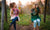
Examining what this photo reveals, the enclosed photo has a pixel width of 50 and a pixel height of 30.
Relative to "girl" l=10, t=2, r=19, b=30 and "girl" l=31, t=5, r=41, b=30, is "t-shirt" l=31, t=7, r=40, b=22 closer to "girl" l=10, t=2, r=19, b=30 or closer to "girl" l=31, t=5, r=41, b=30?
"girl" l=31, t=5, r=41, b=30

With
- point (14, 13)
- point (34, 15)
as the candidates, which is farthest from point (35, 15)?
point (14, 13)

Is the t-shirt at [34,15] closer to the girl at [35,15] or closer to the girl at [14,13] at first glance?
the girl at [35,15]

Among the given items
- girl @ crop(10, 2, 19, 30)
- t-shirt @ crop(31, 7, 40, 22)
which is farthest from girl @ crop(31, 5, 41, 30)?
girl @ crop(10, 2, 19, 30)

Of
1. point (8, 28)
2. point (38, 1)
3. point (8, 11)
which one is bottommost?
point (8, 28)

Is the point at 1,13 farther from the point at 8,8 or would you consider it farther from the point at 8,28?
the point at 8,28

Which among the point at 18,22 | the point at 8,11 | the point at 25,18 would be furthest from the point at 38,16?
the point at 8,11

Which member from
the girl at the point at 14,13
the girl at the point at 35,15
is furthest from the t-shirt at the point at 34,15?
the girl at the point at 14,13

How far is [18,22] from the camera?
10.8 ft

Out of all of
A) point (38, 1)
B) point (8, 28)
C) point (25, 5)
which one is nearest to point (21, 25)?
point (8, 28)

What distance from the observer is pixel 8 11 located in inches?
128

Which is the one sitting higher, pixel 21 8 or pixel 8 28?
pixel 21 8

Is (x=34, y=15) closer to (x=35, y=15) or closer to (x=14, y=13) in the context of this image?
(x=35, y=15)

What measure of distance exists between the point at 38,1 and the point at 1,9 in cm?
104

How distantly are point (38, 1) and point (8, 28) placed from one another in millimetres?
1124
